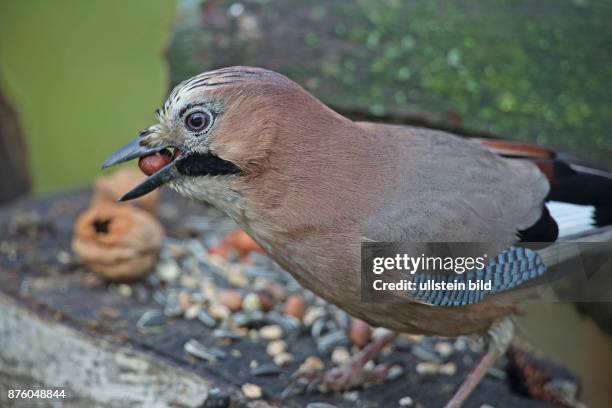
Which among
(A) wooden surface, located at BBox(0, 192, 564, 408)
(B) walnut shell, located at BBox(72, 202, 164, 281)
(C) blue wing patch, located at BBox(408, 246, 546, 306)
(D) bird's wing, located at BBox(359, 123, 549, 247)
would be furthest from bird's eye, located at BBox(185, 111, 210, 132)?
(B) walnut shell, located at BBox(72, 202, 164, 281)

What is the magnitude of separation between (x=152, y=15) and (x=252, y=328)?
2483 mm

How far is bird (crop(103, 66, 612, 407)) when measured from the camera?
7.45ft

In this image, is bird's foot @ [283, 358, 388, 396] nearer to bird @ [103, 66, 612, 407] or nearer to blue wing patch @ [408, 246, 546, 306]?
bird @ [103, 66, 612, 407]

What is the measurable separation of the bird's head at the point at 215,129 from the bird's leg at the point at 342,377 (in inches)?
32.0

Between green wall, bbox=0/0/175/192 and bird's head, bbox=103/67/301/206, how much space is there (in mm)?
2713

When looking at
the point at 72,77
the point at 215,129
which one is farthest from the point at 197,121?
the point at 72,77

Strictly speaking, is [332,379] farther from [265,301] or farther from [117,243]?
[117,243]

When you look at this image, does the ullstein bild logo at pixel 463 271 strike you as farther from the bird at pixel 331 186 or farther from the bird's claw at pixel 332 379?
the bird's claw at pixel 332 379

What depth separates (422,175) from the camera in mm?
2543

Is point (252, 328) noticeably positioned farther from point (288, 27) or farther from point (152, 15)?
point (152, 15)

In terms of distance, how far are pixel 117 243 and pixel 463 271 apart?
149 cm

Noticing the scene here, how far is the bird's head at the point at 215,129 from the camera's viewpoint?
2250 millimetres

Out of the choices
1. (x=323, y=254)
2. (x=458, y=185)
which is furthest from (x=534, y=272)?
(x=323, y=254)

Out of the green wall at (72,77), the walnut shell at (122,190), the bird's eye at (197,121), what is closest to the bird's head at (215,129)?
the bird's eye at (197,121)
